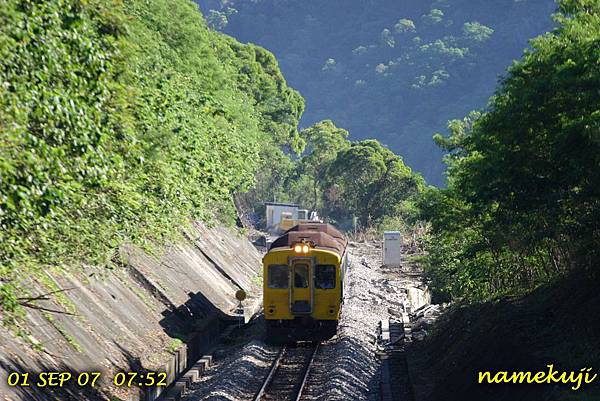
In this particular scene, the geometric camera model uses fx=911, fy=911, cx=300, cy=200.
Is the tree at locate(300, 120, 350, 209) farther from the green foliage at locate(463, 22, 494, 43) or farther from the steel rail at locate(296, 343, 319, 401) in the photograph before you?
the green foliage at locate(463, 22, 494, 43)

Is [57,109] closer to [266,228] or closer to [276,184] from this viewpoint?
[266,228]

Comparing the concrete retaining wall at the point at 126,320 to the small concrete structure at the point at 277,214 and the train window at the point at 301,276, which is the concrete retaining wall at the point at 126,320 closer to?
the train window at the point at 301,276

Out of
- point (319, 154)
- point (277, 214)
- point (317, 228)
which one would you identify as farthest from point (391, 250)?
point (319, 154)

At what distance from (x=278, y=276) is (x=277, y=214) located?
160 ft

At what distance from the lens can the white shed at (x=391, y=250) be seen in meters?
48.3

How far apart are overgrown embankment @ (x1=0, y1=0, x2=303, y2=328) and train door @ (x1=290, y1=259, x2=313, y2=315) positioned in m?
2.87

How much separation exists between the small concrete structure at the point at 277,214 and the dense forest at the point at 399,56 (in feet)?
200

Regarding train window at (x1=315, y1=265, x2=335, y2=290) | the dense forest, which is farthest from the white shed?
the dense forest

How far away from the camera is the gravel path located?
17.2 metres

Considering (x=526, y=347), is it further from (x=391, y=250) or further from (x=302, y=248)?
(x=391, y=250)

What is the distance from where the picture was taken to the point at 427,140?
136m

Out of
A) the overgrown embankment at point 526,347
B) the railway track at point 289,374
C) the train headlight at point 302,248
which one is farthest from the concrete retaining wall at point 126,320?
the overgrown embankment at point 526,347

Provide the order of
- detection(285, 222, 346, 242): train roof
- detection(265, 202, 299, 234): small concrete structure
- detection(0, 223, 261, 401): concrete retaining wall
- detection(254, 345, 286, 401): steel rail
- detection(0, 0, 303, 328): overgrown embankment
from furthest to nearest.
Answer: detection(265, 202, 299, 234): small concrete structure → detection(285, 222, 346, 242): train roof → detection(254, 345, 286, 401): steel rail → detection(0, 223, 261, 401): concrete retaining wall → detection(0, 0, 303, 328): overgrown embankment

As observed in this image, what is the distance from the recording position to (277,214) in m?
72.3
